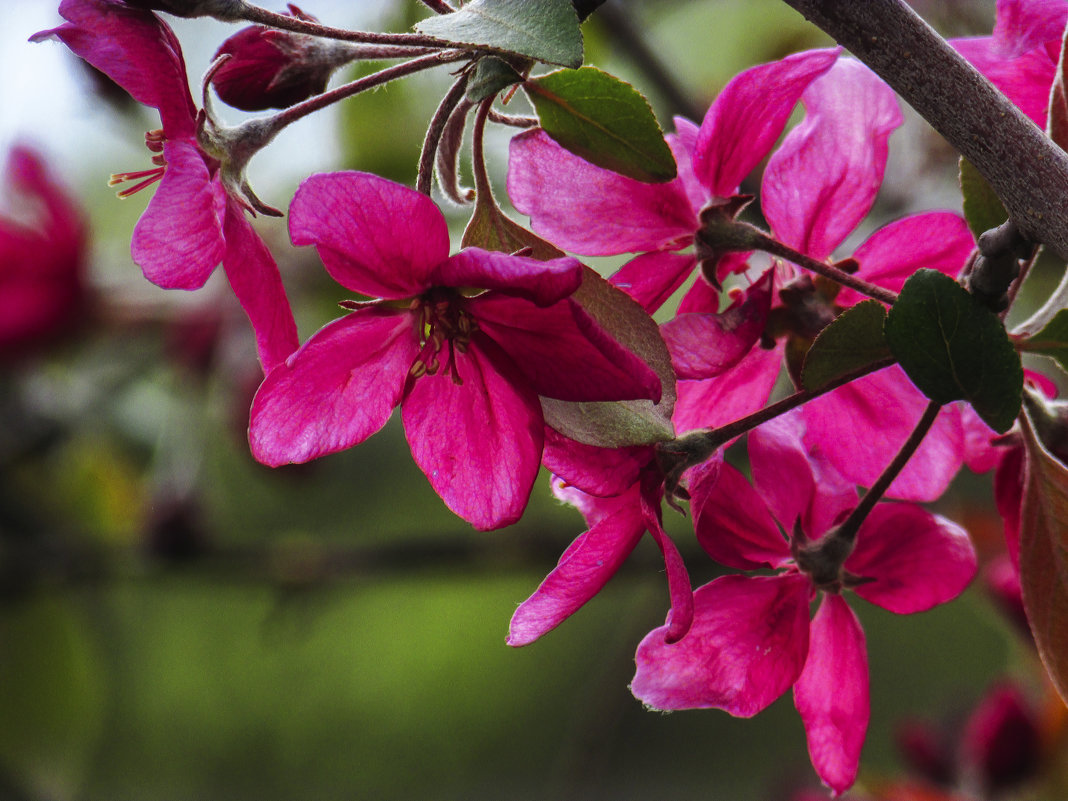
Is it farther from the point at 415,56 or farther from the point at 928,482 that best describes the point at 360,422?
the point at 928,482

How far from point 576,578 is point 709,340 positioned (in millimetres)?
88

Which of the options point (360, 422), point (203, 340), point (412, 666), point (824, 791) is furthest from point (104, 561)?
point (412, 666)

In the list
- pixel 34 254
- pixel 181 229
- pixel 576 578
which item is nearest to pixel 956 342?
pixel 576 578

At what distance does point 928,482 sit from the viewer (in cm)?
42

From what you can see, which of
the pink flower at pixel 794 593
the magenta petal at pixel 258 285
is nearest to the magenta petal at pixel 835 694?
the pink flower at pixel 794 593

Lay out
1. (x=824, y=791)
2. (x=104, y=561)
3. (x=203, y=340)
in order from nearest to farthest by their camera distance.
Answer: (x=824, y=791), (x=203, y=340), (x=104, y=561)

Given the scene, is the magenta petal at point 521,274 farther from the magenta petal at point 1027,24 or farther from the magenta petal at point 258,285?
the magenta petal at point 1027,24

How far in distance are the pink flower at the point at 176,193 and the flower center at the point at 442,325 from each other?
1.9 inches

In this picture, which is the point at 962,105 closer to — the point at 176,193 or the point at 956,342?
the point at 956,342

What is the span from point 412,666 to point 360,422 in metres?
2.36

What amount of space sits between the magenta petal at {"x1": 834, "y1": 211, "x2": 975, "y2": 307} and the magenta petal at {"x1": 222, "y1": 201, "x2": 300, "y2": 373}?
0.21 meters

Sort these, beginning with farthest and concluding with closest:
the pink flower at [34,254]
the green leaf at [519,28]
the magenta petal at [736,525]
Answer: the pink flower at [34,254] < the magenta petal at [736,525] < the green leaf at [519,28]

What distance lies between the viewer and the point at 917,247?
0.41 m

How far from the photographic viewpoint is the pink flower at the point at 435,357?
12.2 inches
